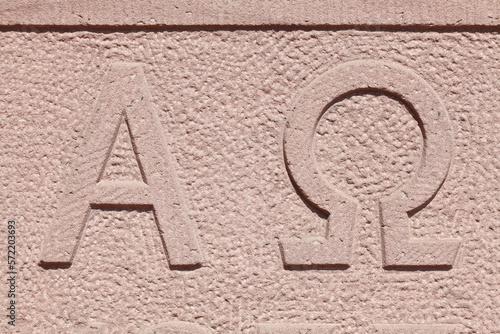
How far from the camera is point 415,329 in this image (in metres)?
1.31

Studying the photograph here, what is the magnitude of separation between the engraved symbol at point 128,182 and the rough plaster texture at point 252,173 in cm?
2

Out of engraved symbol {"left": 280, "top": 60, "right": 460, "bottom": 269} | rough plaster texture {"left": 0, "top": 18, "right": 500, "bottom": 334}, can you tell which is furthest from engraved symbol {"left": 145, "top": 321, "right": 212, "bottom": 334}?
engraved symbol {"left": 280, "top": 60, "right": 460, "bottom": 269}

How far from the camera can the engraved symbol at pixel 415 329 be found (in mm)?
1305

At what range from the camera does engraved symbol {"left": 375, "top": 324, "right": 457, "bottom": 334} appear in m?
1.30

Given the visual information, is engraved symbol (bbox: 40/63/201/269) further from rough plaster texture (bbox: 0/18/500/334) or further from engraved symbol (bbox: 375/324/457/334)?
engraved symbol (bbox: 375/324/457/334)

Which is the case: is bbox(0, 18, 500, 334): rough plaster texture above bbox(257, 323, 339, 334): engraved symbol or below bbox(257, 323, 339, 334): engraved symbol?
above

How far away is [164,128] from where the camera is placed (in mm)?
1309

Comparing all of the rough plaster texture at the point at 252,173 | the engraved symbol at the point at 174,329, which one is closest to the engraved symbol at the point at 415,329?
the rough plaster texture at the point at 252,173

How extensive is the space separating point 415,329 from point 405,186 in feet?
1.23

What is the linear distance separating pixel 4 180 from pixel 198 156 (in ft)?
1.68

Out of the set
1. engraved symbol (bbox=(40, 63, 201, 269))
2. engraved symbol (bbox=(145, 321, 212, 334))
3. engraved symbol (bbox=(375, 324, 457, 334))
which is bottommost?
engraved symbol (bbox=(145, 321, 212, 334))

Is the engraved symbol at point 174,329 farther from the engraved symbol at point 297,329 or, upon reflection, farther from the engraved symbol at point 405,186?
the engraved symbol at point 405,186

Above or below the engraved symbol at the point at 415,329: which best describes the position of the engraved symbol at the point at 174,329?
below

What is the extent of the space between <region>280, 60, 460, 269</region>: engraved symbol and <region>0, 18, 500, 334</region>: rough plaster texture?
0.07 feet
